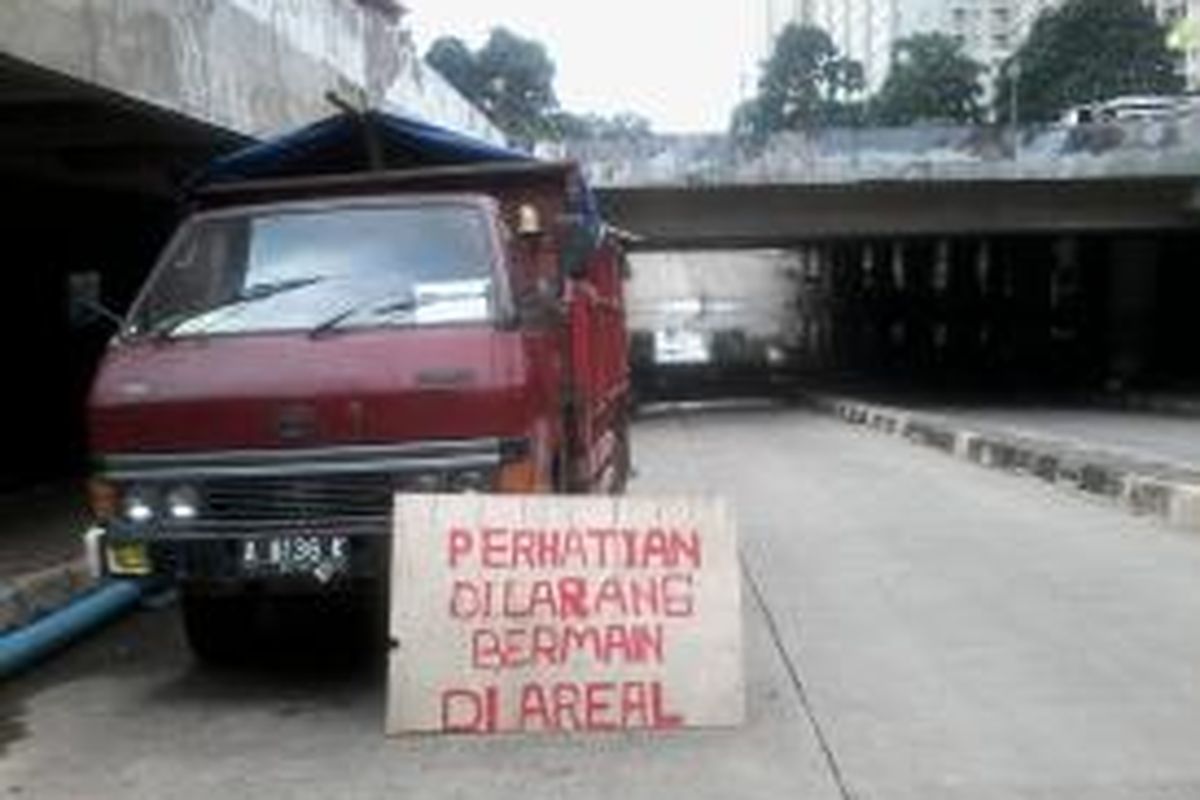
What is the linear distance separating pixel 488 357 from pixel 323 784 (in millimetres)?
2183

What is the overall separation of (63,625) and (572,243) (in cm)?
314

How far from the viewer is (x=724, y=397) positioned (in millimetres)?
56344

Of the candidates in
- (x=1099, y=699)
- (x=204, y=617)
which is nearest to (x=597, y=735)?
(x=1099, y=699)

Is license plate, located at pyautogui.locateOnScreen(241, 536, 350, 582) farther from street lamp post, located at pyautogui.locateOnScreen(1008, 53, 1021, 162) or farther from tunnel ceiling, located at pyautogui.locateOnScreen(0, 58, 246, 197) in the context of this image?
street lamp post, located at pyautogui.locateOnScreen(1008, 53, 1021, 162)

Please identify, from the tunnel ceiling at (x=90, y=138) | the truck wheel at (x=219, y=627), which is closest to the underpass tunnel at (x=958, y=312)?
the tunnel ceiling at (x=90, y=138)

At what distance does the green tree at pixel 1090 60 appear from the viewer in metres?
92.3

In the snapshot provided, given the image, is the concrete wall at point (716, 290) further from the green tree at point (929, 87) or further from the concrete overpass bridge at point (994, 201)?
the concrete overpass bridge at point (994, 201)

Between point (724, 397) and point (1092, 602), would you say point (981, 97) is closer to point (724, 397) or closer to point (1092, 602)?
point (724, 397)

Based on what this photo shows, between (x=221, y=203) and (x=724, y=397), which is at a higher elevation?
(x=221, y=203)

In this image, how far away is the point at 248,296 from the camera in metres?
10.5

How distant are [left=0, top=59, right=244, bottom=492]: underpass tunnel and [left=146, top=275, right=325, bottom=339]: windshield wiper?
5.26 metres

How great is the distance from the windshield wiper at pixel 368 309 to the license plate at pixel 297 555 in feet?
3.17

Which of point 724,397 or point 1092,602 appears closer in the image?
point 1092,602

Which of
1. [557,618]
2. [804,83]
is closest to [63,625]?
[557,618]
